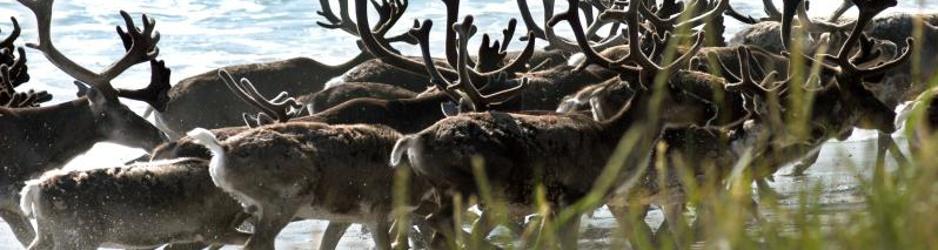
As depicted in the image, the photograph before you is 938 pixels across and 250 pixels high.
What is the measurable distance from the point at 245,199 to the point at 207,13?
20.3 meters

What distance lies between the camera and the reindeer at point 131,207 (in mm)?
8016

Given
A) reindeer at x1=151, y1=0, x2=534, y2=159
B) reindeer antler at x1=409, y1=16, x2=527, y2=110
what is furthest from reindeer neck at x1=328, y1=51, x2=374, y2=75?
reindeer antler at x1=409, y1=16, x2=527, y2=110

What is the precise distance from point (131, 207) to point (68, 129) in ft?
9.45

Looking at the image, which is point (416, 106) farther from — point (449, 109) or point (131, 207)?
point (131, 207)

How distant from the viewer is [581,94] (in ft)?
31.9

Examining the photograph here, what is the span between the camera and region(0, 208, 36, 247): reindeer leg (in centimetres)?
1015

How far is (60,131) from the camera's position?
10836mm

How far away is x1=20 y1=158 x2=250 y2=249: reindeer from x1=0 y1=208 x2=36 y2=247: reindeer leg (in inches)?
75.0

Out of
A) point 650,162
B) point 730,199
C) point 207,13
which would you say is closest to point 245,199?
point 650,162

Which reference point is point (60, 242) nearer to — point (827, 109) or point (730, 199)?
point (827, 109)

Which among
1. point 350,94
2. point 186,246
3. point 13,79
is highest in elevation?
point 186,246

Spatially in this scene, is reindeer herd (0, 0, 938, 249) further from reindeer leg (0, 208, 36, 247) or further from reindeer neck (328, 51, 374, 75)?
reindeer neck (328, 51, 374, 75)

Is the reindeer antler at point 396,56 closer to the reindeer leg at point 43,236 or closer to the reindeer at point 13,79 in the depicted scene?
the reindeer at point 13,79

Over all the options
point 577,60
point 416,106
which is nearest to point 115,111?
point 416,106
